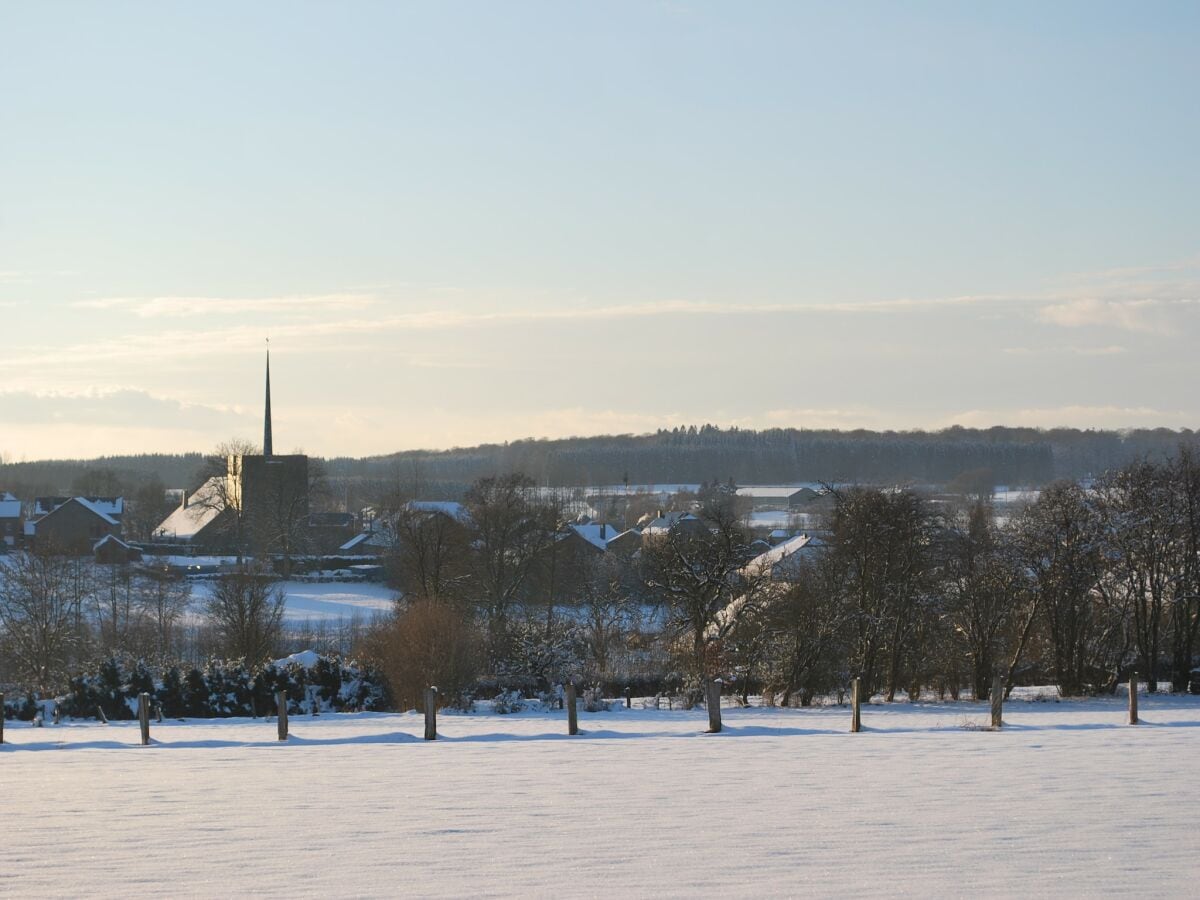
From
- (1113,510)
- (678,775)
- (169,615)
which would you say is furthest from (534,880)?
(169,615)

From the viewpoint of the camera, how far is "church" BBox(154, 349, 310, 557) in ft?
322

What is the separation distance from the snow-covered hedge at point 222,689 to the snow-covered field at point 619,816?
11983 mm

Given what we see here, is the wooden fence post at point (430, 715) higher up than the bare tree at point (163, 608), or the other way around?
the wooden fence post at point (430, 715)

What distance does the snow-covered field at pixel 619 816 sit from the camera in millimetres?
9625

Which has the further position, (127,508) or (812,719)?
(127,508)

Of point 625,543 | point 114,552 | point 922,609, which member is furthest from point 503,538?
point 114,552

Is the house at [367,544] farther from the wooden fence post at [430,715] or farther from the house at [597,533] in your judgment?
the wooden fence post at [430,715]

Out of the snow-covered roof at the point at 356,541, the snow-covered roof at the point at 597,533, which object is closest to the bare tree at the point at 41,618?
the snow-covered roof at the point at 356,541

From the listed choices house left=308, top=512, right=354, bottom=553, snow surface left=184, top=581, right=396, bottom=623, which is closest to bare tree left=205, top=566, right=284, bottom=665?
snow surface left=184, top=581, right=396, bottom=623

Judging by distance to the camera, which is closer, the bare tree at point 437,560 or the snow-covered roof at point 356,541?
the bare tree at point 437,560

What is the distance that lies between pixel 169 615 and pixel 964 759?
156 feet

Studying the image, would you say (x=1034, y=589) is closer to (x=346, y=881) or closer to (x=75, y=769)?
(x=75, y=769)

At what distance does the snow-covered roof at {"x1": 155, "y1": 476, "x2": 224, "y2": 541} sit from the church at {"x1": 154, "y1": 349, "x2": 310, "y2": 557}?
8 cm

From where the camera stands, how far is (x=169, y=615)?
192 feet
